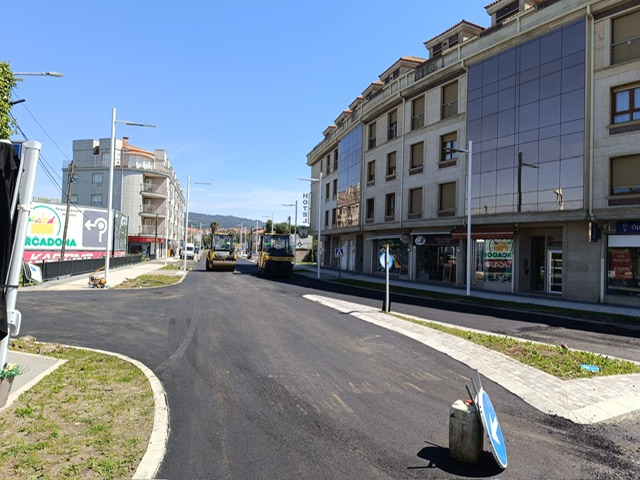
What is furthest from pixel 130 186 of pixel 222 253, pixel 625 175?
pixel 625 175

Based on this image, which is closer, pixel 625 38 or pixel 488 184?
Result: pixel 625 38

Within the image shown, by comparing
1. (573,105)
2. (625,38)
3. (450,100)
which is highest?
(450,100)

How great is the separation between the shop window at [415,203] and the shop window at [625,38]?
13.1m

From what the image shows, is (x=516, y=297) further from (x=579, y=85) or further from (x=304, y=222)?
(x=304, y=222)

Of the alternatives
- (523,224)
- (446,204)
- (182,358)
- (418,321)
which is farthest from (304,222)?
(182,358)

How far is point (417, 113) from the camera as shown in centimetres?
2894

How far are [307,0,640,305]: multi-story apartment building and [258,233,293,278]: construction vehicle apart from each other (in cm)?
760

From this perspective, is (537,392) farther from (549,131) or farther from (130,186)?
(130,186)

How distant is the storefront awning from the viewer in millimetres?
22047

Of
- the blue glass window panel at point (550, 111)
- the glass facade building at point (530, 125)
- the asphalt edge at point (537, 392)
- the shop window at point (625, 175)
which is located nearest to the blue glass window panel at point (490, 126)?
the glass facade building at point (530, 125)

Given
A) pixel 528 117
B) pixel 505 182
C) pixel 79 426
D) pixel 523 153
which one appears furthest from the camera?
pixel 505 182

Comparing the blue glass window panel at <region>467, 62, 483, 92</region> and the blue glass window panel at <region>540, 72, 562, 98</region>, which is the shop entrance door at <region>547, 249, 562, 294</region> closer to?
the blue glass window panel at <region>540, 72, 562, 98</region>

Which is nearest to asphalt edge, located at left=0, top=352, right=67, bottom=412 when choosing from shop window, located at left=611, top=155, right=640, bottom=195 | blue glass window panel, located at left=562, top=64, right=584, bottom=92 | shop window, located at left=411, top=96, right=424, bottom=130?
shop window, located at left=611, top=155, right=640, bottom=195

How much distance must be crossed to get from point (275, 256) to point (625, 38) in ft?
72.7
